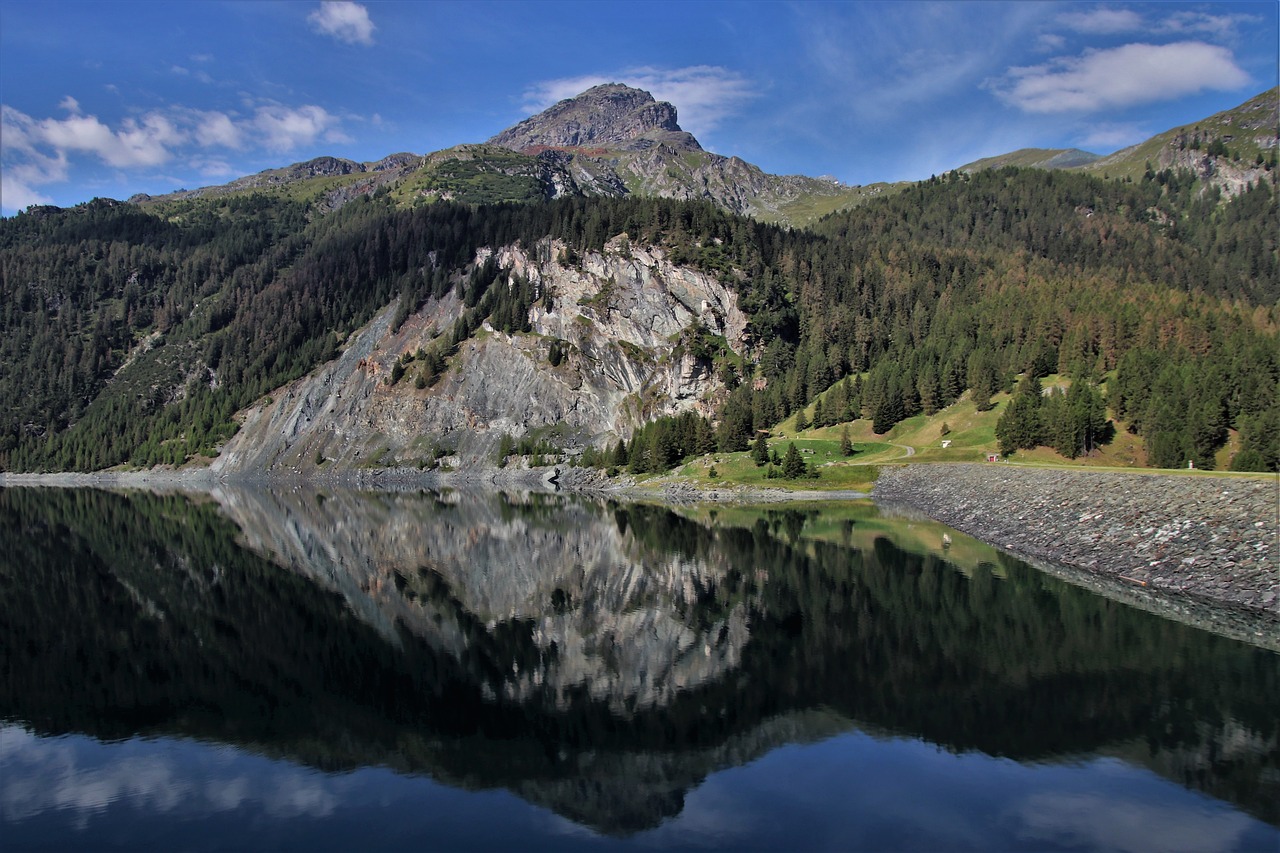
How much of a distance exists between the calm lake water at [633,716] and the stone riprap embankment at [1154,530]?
4.23m

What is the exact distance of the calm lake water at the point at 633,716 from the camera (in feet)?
51.8

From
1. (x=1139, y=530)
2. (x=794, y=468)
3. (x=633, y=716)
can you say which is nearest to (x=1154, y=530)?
(x=1139, y=530)

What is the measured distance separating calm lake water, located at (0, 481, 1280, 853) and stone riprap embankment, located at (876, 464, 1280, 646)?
423 centimetres

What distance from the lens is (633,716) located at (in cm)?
2162

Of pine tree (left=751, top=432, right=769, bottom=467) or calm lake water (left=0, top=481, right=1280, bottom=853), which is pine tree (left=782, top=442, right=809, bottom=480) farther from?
calm lake water (left=0, top=481, right=1280, bottom=853)

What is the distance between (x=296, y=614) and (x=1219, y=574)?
135 ft

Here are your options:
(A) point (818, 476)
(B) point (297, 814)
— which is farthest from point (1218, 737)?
(A) point (818, 476)

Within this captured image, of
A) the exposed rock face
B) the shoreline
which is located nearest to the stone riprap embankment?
the shoreline

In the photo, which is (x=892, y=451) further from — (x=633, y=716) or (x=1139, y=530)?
(x=633, y=716)

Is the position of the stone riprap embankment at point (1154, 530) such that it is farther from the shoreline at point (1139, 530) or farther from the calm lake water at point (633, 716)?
the calm lake water at point (633, 716)

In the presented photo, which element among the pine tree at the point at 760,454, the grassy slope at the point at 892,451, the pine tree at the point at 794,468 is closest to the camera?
the grassy slope at the point at 892,451

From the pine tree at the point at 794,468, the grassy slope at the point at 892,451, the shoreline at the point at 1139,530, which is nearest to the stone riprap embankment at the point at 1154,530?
the shoreline at the point at 1139,530

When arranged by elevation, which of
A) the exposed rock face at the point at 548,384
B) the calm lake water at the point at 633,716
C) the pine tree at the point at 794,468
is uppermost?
the exposed rock face at the point at 548,384

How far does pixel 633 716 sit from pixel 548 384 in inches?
5538
